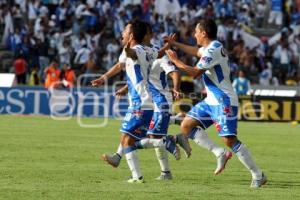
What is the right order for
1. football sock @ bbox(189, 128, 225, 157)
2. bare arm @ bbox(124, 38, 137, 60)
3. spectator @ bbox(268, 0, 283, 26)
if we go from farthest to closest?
1. spectator @ bbox(268, 0, 283, 26)
2. football sock @ bbox(189, 128, 225, 157)
3. bare arm @ bbox(124, 38, 137, 60)

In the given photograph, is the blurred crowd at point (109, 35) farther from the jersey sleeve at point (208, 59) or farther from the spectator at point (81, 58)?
the jersey sleeve at point (208, 59)

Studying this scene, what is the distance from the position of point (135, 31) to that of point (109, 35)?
2330 cm

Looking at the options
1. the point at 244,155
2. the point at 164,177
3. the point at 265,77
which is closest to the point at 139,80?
the point at 164,177

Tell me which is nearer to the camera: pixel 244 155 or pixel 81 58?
pixel 244 155

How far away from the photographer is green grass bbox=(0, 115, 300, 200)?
11.5 meters

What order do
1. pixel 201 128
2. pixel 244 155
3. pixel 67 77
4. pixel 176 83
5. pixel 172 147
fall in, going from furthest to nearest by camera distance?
pixel 67 77 < pixel 176 83 < pixel 201 128 < pixel 172 147 < pixel 244 155

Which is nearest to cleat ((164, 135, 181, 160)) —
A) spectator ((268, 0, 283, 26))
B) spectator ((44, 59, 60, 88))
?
spectator ((44, 59, 60, 88))

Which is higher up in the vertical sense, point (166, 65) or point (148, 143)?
point (166, 65)

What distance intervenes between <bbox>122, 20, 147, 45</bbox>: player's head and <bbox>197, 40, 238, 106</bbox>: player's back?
795 millimetres

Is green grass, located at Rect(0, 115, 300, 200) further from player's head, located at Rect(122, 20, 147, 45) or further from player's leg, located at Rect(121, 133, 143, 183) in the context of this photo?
player's head, located at Rect(122, 20, 147, 45)

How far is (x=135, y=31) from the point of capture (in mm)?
12625

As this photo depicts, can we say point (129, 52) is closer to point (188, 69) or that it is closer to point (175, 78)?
point (188, 69)

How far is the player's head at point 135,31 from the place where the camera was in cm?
1257

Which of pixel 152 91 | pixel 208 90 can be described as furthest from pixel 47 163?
pixel 208 90
